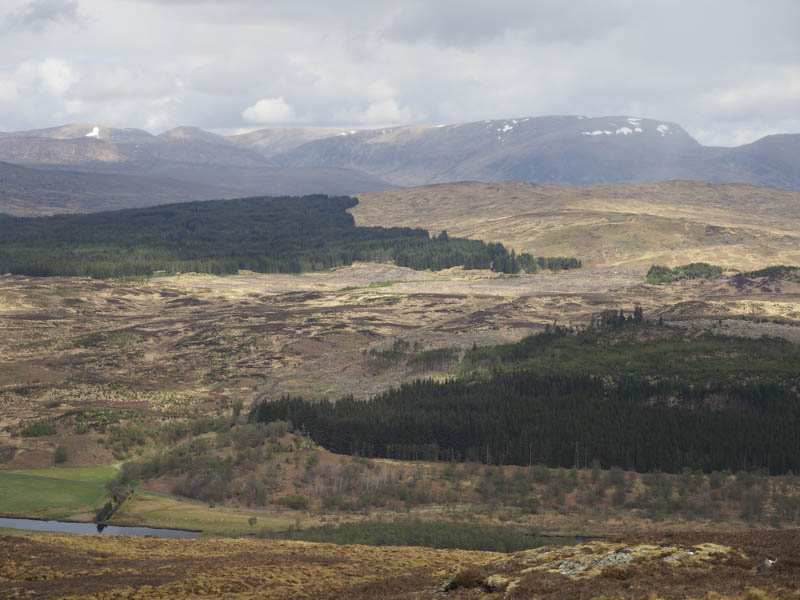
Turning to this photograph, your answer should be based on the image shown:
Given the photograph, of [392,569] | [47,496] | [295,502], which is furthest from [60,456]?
[392,569]

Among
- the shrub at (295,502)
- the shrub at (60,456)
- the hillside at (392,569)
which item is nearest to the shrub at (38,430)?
the shrub at (60,456)

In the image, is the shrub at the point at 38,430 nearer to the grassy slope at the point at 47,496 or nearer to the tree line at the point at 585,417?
the grassy slope at the point at 47,496

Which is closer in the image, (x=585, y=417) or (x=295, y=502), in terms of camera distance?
(x=295, y=502)

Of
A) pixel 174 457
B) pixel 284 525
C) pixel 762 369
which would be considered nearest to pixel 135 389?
pixel 174 457

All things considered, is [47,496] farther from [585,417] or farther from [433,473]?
[585,417]

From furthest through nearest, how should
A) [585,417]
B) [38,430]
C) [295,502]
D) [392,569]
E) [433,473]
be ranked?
[38,430] < [585,417] < [433,473] < [295,502] < [392,569]

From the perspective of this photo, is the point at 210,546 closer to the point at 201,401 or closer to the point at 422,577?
the point at 422,577

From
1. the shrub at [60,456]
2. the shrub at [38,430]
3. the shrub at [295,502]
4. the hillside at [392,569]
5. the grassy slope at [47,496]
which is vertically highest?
the hillside at [392,569]

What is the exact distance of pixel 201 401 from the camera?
522 ft

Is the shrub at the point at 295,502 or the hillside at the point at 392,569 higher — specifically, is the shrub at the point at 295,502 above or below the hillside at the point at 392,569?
below

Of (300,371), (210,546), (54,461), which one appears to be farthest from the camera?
(300,371)

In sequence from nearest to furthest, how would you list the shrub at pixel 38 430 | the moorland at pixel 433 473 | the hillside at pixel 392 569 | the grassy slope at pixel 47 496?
the hillside at pixel 392 569 < the moorland at pixel 433 473 < the grassy slope at pixel 47 496 < the shrub at pixel 38 430

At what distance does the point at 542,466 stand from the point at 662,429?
20.6 meters

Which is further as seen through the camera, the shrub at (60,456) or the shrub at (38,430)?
the shrub at (38,430)
